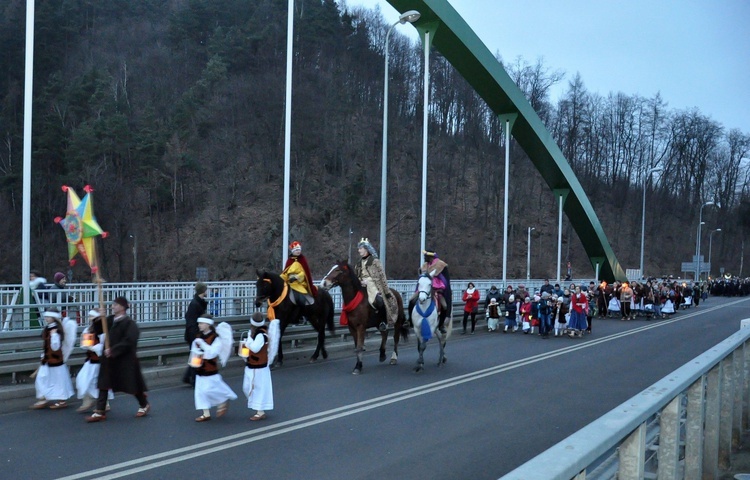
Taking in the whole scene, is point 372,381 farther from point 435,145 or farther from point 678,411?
point 435,145

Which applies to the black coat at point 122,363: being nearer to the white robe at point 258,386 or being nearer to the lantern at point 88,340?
the lantern at point 88,340

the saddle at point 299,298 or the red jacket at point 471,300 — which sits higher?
the saddle at point 299,298

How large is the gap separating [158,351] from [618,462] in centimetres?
1254

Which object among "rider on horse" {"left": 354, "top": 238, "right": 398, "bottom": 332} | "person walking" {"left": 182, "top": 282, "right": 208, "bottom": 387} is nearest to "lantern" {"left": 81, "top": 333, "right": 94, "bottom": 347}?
"person walking" {"left": 182, "top": 282, "right": 208, "bottom": 387}

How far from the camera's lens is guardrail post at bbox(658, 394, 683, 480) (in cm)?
423

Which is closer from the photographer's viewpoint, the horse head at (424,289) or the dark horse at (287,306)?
the dark horse at (287,306)

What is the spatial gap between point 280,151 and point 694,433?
236 ft

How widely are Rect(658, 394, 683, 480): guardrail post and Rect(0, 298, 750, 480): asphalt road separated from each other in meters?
3.50

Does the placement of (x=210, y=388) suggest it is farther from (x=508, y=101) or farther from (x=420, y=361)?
(x=508, y=101)

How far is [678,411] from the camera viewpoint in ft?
14.1

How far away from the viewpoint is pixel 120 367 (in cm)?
1031

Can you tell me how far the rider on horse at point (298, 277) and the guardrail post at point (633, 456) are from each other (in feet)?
43.6

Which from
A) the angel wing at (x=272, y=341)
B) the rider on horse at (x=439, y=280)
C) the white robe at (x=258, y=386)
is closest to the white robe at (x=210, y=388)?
the white robe at (x=258, y=386)

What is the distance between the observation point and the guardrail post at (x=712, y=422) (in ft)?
19.5
